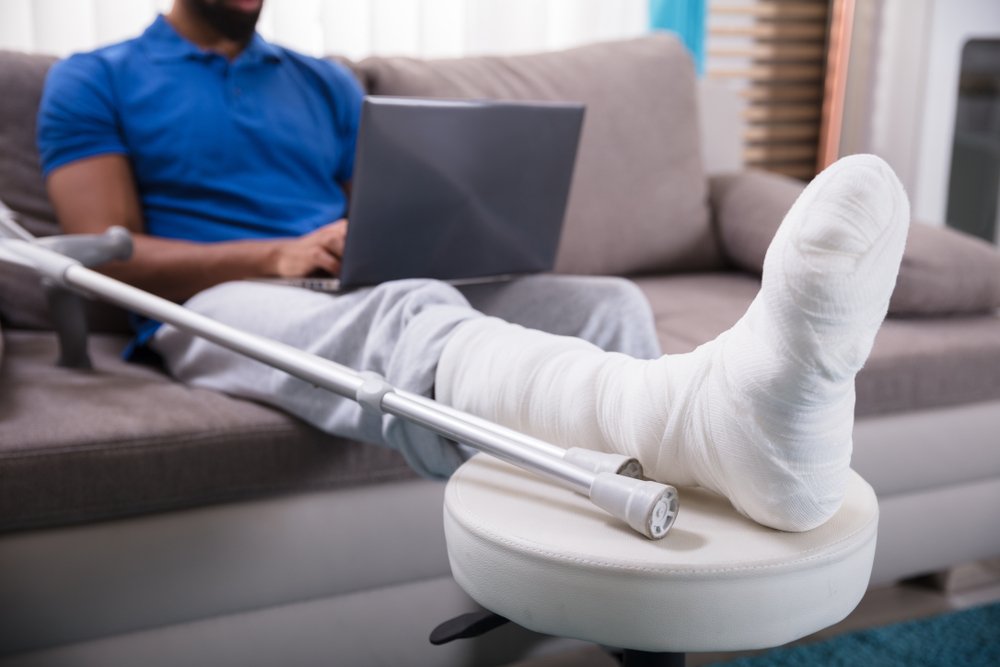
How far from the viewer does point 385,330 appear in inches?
36.6

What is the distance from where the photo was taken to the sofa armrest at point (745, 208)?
1.66 m

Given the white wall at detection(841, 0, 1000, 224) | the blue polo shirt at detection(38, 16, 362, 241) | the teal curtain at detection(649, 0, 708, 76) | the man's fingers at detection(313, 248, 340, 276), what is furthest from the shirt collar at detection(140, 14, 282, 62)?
the white wall at detection(841, 0, 1000, 224)

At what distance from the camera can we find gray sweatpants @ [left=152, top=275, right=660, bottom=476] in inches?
34.3

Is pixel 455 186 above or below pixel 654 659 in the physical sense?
above

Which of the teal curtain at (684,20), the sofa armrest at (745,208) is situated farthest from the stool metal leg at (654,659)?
the teal curtain at (684,20)

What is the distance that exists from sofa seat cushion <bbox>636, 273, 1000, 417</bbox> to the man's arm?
0.53m

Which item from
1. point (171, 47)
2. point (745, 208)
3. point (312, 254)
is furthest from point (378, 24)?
point (312, 254)

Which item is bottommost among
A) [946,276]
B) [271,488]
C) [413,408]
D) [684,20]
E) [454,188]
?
[271,488]

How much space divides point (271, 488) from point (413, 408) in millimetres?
377

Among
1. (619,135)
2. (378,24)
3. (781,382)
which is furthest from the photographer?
(378,24)

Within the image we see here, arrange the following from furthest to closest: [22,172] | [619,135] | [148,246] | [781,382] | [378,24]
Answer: [378,24] → [619,135] → [22,172] → [148,246] → [781,382]

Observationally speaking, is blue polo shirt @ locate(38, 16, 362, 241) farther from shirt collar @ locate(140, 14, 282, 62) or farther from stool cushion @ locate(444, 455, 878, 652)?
stool cushion @ locate(444, 455, 878, 652)

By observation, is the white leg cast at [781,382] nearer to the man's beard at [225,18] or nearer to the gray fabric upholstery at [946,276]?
the gray fabric upholstery at [946,276]

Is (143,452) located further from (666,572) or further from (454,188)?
(666,572)
